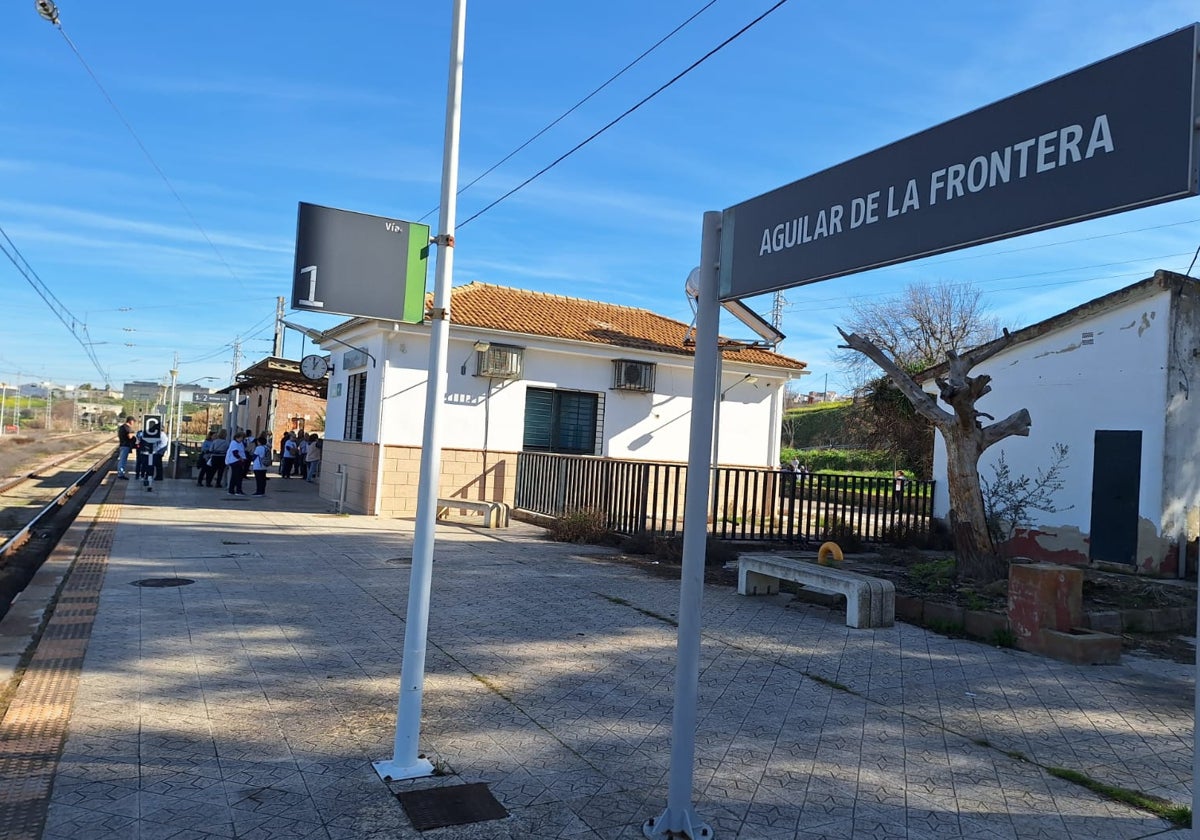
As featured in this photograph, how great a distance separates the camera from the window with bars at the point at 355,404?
1864 centimetres

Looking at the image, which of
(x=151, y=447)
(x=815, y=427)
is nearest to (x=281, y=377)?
(x=151, y=447)

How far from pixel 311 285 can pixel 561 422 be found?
14.9 meters

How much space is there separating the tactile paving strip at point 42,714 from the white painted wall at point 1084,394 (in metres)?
12.0

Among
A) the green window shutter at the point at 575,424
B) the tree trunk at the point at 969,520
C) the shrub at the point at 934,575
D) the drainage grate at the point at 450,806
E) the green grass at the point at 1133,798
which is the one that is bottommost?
the drainage grate at the point at 450,806

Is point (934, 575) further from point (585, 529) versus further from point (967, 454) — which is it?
point (585, 529)

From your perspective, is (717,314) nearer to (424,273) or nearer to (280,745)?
(424,273)

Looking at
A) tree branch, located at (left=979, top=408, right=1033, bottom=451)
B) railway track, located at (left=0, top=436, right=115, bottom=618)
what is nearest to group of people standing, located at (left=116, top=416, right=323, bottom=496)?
railway track, located at (left=0, top=436, right=115, bottom=618)

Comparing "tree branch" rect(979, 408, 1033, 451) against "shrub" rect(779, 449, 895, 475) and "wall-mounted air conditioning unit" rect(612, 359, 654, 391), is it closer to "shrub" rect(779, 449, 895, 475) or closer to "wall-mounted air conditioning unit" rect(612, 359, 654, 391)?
"wall-mounted air conditioning unit" rect(612, 359, 654, 391)

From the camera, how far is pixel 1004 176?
8.37ft

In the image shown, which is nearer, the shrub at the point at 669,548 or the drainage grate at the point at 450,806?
the drainage grate at the point at 450,806

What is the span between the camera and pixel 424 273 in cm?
439

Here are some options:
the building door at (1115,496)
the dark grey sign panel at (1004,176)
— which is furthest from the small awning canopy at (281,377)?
the dark grey sign panel at (1004,176)

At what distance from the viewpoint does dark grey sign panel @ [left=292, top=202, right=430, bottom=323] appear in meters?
4.13

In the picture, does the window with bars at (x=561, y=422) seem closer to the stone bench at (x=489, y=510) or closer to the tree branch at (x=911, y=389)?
the stone bench at (x=489, y=510)
